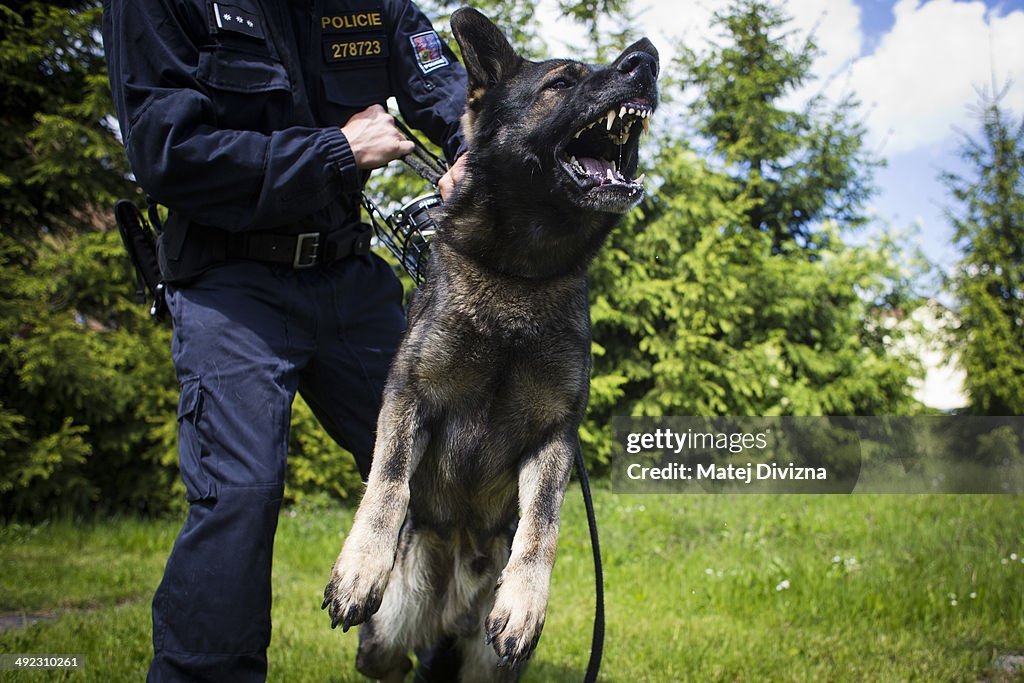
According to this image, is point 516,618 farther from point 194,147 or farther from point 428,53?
point 428,53

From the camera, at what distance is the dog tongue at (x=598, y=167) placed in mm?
2230

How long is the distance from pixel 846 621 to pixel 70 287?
7150 millimetres

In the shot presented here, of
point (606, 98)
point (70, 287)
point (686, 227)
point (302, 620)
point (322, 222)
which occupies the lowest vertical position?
point (302, 620)

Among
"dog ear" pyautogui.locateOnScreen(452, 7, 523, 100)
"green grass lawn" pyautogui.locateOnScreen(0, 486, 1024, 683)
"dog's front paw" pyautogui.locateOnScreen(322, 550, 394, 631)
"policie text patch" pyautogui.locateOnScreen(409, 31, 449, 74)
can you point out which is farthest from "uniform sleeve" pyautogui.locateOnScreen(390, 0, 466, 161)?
"green grass lawn" pyautogui.locateOnScreen(0, 486, 1024, 683)

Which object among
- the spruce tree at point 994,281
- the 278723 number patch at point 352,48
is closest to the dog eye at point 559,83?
the 278723 number patch at point 352,48

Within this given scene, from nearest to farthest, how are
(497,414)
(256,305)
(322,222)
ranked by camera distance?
(497,414)
(256,305)
(322,222)

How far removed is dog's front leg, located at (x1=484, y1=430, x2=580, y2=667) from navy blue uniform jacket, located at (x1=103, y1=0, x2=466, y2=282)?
103 cm

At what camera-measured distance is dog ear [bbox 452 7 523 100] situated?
7.68 ft

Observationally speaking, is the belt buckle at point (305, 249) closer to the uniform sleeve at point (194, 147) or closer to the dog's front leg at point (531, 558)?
the uniform sleeve at point (194, 147)

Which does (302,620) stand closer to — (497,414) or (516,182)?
(497,414)

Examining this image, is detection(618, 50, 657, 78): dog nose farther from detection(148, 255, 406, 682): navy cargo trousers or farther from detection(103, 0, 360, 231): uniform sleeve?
detection(148, 255, 406, 682): navy cargo trousers

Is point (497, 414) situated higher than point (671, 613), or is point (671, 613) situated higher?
point (497, 414)

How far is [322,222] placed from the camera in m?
2.71

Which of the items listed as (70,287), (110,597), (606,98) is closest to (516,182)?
(606,98)
